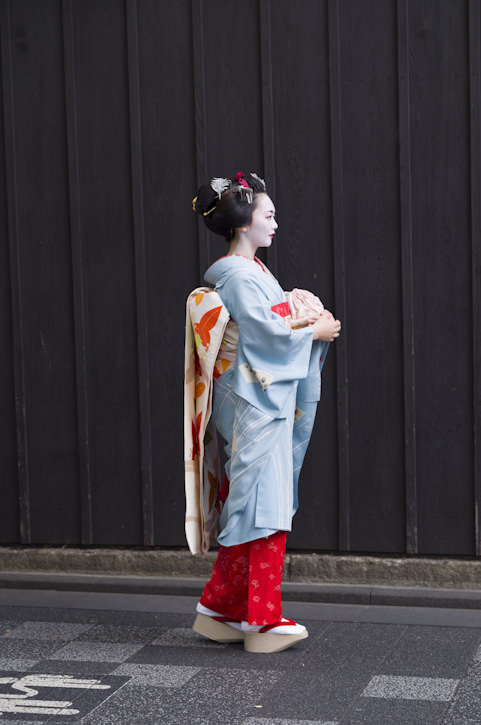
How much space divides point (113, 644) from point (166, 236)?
226cm

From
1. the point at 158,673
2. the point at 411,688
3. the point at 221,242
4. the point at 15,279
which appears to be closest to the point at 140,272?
the point at 221,242

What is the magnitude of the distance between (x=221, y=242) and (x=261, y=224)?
1170mm

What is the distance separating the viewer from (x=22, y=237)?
248 inches

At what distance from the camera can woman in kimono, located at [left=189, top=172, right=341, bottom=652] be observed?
469cm

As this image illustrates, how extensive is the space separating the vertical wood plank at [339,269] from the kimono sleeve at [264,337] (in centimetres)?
110

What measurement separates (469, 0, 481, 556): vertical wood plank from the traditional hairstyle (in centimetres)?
131

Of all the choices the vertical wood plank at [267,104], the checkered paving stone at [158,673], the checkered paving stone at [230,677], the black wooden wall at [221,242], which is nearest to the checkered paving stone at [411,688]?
the checkered paving stone at [230,677]

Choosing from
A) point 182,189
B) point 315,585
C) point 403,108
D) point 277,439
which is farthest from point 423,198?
point 315,585

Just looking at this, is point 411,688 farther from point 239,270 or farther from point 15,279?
point 15,279

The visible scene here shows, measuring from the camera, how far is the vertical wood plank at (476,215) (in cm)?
553

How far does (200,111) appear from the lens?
598 centimetres

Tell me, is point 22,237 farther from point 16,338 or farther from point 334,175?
point 334,175

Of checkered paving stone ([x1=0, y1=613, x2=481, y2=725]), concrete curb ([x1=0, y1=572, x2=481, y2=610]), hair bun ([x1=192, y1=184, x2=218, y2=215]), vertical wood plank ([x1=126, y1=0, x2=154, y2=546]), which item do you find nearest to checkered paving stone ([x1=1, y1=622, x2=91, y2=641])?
checkered paving stone ([x1=0, y1=613, x2=481, y2=725])

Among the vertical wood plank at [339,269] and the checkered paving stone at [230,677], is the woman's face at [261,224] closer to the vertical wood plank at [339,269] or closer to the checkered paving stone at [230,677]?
the vertical wood plank at [339,269]
